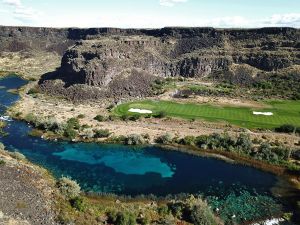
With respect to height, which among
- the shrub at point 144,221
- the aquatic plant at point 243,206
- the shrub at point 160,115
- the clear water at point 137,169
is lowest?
the clear water at point 137,169

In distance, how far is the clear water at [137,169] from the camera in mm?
55938

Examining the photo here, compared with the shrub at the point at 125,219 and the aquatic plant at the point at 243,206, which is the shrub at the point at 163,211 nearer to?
the shrub at the point at 125,219

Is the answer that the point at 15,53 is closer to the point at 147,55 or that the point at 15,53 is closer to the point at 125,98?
the point at 147,55

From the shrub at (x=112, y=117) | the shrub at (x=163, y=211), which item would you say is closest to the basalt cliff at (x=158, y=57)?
the shrub at (x=112, y=117)

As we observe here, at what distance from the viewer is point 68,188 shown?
162 feet

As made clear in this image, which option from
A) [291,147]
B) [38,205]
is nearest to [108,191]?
[38,205]

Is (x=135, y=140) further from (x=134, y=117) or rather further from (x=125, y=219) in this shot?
(x=125, y=219)

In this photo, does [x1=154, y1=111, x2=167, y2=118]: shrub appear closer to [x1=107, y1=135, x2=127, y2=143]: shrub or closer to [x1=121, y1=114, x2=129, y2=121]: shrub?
[x1=121, y1=114, x2=129, y2=121]: shrub

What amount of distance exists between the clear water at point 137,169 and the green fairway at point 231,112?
21197 mm

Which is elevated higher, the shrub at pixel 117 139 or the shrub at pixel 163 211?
the shrub at pixel 163 211

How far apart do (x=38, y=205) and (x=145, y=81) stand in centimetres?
7900

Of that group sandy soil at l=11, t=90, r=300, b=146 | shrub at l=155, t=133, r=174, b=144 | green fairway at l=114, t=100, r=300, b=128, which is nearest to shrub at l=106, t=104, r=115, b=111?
sandy soil at l=11, t=90, r=300, b=146

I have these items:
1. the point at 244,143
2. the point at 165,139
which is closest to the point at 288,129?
the point at 244,143

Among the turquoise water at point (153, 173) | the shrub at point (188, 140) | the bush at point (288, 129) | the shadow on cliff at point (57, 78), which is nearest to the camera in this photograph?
the turquoise water at point (153, 173)
